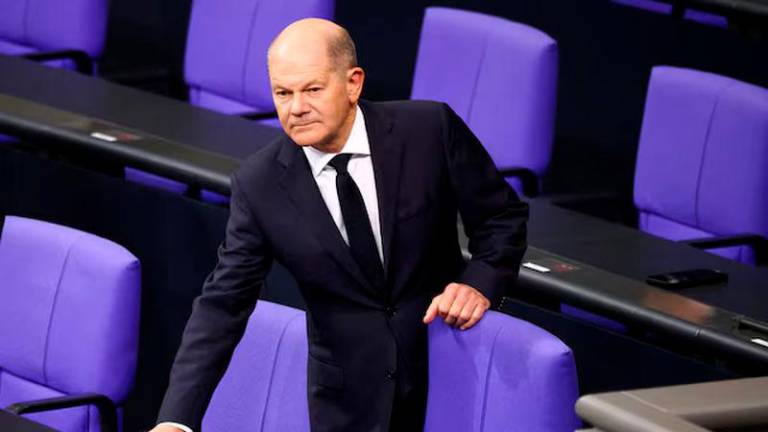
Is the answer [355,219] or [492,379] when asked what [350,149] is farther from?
[492,379]

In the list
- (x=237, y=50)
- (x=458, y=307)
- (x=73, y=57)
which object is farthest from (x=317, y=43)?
(x=73, y=57)

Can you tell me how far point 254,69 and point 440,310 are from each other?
97.8 inches

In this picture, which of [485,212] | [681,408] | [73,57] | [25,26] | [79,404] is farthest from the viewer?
[25,26]

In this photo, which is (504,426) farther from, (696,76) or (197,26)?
(197,26)

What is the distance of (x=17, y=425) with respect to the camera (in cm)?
288

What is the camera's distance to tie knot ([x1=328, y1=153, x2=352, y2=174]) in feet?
8.59

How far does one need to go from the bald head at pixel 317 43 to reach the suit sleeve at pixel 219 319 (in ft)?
0.93

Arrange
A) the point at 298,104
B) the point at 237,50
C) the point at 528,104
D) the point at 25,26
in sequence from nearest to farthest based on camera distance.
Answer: the point at 298,104
the point at 528,104
the point at 237,50
the point at 25,26

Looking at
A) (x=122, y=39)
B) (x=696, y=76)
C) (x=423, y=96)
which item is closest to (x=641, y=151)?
(x=696, y=76)

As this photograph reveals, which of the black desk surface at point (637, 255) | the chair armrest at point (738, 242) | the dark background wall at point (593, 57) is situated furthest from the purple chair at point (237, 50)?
the chair armrest at point (738, 242)

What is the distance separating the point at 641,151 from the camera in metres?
4.24

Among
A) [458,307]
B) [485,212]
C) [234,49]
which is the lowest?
[234,49]

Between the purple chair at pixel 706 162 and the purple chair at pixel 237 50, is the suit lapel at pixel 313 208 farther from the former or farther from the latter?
the purple chair at pixel 237 50

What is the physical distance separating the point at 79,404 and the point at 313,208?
→ 3.11ft
